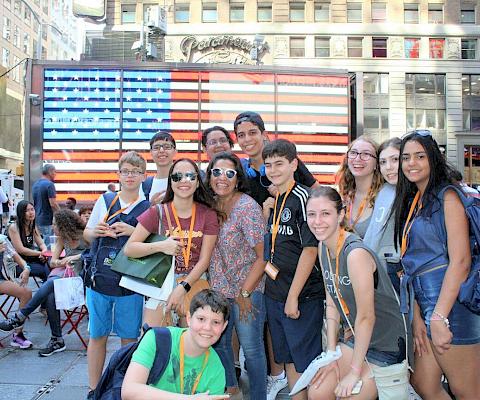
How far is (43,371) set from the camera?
471 centimetres

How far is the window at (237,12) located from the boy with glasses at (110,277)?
105 ft

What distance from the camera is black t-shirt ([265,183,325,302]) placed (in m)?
3.26

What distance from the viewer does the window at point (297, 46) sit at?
32.9m

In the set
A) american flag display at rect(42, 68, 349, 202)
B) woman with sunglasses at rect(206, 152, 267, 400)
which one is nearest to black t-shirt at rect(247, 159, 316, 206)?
woman with sunglasses at rect(206, 152, 267, 400)

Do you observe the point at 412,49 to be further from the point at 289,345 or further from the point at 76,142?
the point at 289,345

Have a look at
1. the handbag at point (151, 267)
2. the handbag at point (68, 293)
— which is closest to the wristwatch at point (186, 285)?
the handbag at point (151, 267)

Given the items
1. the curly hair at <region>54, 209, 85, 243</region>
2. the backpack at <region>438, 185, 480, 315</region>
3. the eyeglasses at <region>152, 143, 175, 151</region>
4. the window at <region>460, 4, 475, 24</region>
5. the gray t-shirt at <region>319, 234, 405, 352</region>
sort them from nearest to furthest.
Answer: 1. the backpack at <region>438, 185, 480, 315</region>
2. the gray t-shirt at <region>319, 234, 405, 352</region>
3. the eyeglasses at <region>152, 143, 175, 151</region>
4. the curly hair at <region>54, 209, 85, 243</region>
5. the window at <region>460, 4, 475, 24</region>

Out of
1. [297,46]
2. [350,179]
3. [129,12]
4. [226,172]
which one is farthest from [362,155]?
[129,12]

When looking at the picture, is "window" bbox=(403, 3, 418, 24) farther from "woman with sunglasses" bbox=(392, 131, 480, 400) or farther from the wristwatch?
Result: the wristwatch

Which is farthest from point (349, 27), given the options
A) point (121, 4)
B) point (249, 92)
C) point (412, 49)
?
point (249, 92)

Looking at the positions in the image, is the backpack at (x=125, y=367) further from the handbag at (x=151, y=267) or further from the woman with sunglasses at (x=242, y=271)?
the woman with sunglasses at (x=242, y=271)

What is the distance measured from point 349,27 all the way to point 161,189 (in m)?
32.0

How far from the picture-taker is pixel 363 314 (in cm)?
266

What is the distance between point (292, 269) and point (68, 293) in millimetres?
3019
